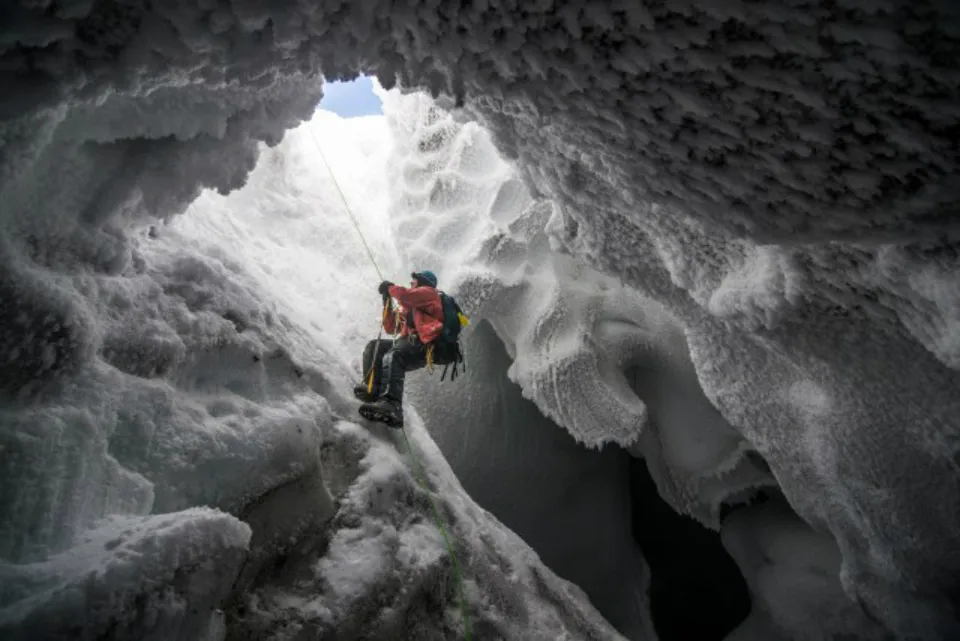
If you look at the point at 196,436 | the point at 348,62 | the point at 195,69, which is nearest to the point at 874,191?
the point at 348,62

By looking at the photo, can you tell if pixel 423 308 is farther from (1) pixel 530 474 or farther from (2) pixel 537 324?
(1) pixel 530 474

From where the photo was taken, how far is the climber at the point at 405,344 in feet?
9.85

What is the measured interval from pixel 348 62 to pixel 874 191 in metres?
1.39

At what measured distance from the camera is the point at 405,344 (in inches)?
127

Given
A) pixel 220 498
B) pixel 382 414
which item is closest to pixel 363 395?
pixel 382 414

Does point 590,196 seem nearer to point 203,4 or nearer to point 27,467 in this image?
point 203,4

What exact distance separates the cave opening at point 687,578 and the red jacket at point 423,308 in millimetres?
4072

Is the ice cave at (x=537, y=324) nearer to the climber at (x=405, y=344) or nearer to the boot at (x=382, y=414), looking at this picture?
the boot at (x=382, y=414)

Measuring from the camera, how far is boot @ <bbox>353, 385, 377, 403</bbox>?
115 inches

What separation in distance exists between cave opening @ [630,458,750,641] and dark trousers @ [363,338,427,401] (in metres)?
4.04

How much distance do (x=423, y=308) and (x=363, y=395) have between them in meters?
0.69

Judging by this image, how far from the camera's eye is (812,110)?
1158mm

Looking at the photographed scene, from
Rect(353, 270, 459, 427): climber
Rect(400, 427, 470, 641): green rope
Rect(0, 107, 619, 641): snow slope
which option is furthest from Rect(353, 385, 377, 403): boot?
Rect(400, 427, 470, 641): green rope

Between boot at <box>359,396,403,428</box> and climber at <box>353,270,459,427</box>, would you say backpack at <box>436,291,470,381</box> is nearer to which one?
climber at <box>353,270,459,427</box>
